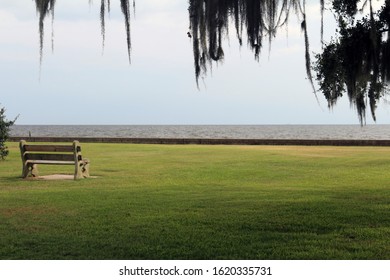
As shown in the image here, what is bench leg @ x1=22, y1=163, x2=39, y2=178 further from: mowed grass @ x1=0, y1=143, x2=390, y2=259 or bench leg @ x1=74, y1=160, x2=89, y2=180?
bench leg @ x1=74, y1=160, x2=89, y2=180

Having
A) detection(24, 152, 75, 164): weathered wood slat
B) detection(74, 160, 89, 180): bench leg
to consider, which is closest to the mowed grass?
detection(74, 160, 89, 180): bench leg

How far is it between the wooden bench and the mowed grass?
454 mm

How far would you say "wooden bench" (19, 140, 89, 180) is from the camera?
45.5 feet

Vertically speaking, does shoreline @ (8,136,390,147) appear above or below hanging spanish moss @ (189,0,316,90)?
below

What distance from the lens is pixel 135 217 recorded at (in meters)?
8.33

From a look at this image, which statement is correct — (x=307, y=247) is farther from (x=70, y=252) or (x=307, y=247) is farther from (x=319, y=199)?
(x=319, y=199)

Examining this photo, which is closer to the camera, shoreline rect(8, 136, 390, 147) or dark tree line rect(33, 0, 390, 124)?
dark tree line rect(33, 0, 390, 124)

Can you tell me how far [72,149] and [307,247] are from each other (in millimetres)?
8834

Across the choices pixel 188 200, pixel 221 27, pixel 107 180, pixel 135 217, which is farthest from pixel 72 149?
pixel 221 27

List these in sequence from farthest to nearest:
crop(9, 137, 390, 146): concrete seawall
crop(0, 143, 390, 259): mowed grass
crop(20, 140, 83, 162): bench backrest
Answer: crop(9, 137, 390, 146): concrete seawall → crop(20, 140, 83, 162): bench backrest → crop(0, 143, 390, 259): mowed grass

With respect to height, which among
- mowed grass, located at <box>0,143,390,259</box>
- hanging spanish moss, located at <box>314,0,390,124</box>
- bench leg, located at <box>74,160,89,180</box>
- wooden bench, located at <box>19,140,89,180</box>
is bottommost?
mowed grass, located at <box>0,143,390,259</box>

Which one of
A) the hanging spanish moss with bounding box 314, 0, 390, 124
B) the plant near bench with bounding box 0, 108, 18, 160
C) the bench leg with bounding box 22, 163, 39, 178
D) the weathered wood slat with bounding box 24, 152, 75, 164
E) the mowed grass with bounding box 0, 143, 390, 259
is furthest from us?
the plant near bench with bounding box 0, 108, 18, 160

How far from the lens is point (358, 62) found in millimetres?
8914

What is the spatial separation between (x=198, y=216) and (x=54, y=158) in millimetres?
6836
